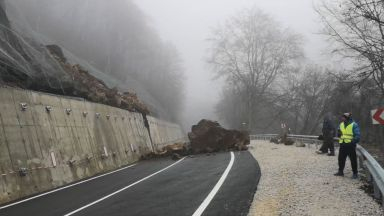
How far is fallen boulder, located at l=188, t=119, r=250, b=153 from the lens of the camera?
90.0 feet

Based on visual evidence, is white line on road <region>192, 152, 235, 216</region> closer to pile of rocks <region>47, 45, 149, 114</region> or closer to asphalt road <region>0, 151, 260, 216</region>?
asphalt road <region>0, 151, 260, 216</region>

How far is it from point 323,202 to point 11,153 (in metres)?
8.57

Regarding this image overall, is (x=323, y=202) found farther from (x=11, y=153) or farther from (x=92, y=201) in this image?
(x=11, y=153)

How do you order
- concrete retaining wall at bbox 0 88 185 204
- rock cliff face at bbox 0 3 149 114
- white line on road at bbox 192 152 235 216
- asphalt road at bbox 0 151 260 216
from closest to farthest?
1. white line on road at bbox 192 152 235 216
2. asphalt road at bbox 0 151 260 216
3. concrete retaining wall at bbox 0 88 185 204
4. rock cliff face at bbox 0 3 149 114

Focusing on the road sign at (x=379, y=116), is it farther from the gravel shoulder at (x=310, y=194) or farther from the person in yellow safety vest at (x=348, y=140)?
the gravel shoulder at (x=310, y=194)

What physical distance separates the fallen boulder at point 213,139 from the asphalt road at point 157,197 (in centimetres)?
1262

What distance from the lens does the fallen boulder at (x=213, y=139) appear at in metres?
27.4

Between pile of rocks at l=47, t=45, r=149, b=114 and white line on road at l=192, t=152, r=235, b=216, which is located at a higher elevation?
pile of rocks at l=47, t=45, r=149, b=114

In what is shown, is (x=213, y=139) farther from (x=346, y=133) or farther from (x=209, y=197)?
(x=209, y=197)

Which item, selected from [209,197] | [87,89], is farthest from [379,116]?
[87,89]

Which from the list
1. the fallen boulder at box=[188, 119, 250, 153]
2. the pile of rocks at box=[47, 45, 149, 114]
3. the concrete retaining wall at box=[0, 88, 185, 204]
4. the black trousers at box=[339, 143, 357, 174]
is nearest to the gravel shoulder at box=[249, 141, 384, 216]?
the black trousers at box=[339, 143, 357, 174]

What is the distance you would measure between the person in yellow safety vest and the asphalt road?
2.37 m

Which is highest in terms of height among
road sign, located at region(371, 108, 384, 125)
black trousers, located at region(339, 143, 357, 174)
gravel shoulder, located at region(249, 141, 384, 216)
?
road sign, located at region(371, 108, 384, 125)

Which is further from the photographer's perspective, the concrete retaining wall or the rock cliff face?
the rock cliff face
